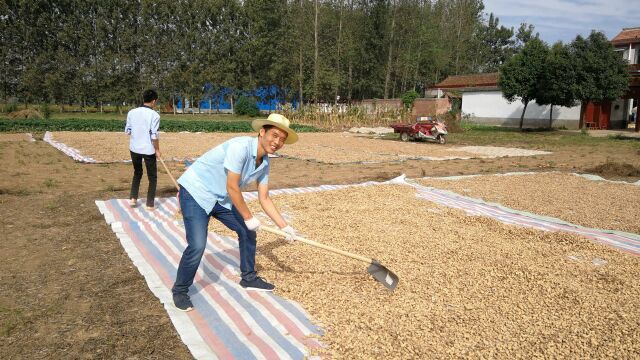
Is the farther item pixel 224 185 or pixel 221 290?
pixel 221 290

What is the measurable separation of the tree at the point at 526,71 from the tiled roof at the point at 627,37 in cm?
538

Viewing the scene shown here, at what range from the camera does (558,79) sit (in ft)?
57.7

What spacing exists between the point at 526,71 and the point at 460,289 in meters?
19.2

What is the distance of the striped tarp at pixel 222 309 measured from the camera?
213 centimetres

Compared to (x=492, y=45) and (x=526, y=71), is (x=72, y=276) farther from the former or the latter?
(x=492, y=45)

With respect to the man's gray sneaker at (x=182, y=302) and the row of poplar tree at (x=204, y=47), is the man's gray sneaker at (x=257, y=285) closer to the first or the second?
the man's gray sneaker at (x=182, y=302)

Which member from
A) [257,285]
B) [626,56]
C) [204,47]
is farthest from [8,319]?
[204,47]

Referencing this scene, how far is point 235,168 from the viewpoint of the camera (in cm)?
224

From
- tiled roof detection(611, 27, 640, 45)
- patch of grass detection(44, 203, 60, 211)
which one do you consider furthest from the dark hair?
tiled roof detection(611, 27, 640, 45)

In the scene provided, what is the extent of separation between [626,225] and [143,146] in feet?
16.5

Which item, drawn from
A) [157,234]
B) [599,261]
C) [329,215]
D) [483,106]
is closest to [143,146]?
[157,234]

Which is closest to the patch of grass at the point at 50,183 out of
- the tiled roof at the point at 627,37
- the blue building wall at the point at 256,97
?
the tiled roof at the point at 627,37

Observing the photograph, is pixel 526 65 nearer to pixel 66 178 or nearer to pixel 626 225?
pixel 626 225

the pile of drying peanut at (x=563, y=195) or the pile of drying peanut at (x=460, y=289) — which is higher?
the pile of drying peanut at (x=563, y=195)
